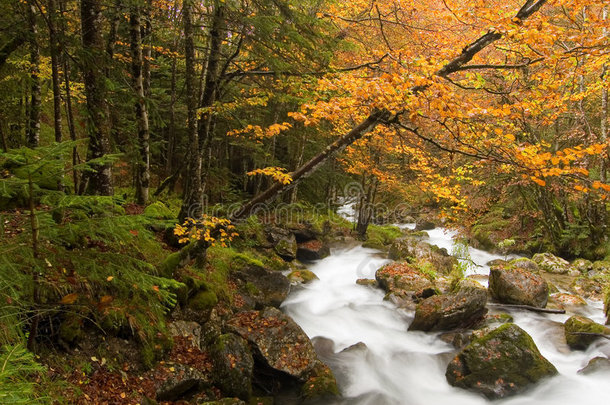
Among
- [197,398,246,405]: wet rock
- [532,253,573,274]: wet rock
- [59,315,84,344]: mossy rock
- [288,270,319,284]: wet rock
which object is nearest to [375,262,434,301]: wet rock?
[288,270,319,284]: wet rock

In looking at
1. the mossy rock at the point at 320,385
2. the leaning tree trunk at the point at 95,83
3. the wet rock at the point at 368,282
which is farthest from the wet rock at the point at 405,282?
the leaning tree trunk at the point at 95,83

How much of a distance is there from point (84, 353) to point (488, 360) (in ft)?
23.9

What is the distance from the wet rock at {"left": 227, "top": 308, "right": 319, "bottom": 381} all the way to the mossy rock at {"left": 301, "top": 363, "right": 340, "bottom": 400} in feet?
0.43

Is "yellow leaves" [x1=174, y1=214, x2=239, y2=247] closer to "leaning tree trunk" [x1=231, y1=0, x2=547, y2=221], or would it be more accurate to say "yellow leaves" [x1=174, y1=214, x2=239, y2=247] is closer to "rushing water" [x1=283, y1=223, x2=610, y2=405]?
"leaning tree trunk" [x1=231, y1=0, x2=547, y2=221]

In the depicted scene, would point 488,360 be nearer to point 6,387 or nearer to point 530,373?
point 530,373

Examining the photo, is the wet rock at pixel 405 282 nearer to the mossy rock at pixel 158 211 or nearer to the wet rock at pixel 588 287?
the wet rock at pixel 588 287

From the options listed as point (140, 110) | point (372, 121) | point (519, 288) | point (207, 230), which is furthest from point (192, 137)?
point (519, 288)

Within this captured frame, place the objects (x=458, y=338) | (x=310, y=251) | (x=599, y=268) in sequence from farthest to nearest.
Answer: (x=310, y=251) → (x=599, y=268) → (x=458, y=338)

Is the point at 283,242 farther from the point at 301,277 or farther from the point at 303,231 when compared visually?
A: the point at 301,277

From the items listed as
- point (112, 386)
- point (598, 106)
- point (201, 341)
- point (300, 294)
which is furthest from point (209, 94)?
point (598, 106)

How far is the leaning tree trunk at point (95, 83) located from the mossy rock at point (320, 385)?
512cm

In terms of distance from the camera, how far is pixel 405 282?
11.8 metres

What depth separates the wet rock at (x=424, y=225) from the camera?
77.2 feet

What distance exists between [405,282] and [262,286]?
504 centimetres
